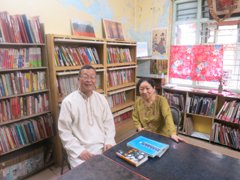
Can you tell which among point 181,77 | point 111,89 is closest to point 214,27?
point 181,77

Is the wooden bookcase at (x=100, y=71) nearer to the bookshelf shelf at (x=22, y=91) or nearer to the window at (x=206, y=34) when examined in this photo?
the bookshelf shelf at (x=22, y=91)

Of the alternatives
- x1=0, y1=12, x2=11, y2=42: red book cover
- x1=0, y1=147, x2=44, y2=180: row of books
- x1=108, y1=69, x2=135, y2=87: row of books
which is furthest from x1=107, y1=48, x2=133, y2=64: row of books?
x1=0, y1=147, x2=44, y2=180: row of books

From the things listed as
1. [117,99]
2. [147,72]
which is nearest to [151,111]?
[117,99]

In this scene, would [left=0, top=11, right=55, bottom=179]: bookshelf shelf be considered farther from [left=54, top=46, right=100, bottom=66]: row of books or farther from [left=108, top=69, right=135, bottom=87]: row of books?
[left=108, top=69, right=135, bottom=87]: row of books

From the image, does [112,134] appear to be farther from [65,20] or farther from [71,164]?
[65,20]

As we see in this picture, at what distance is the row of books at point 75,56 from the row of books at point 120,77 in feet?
1.34

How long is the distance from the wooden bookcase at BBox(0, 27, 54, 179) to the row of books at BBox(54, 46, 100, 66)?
179 mm

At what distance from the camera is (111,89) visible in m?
2.98

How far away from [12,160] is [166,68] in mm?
2932

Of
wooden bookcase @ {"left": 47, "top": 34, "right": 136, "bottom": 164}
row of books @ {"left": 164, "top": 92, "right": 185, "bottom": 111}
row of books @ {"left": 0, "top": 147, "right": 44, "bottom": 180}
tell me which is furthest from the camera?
row of books @ {"left": 164, "top": 92, "right": 185, "bottom": 111}

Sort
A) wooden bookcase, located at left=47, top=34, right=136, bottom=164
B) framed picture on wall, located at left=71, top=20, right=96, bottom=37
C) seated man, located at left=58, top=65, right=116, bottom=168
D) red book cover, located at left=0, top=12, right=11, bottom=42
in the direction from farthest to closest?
1. framed picture on wall, located at left=71, top=20, right=96, bottom=37
2. wooden bookcase, located at left=47, top=34, right=136, bottom=164
3. red book cover, located at left=0, top=12, right=11, bottom=42
4. seated man, located at left=58, top=65, right=116, bottom=168

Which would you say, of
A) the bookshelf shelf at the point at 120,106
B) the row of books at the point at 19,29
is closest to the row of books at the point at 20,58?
the row of books at the point at 19,29

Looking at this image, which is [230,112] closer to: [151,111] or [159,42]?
[151,111]

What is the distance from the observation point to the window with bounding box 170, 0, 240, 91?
2.89 metres
